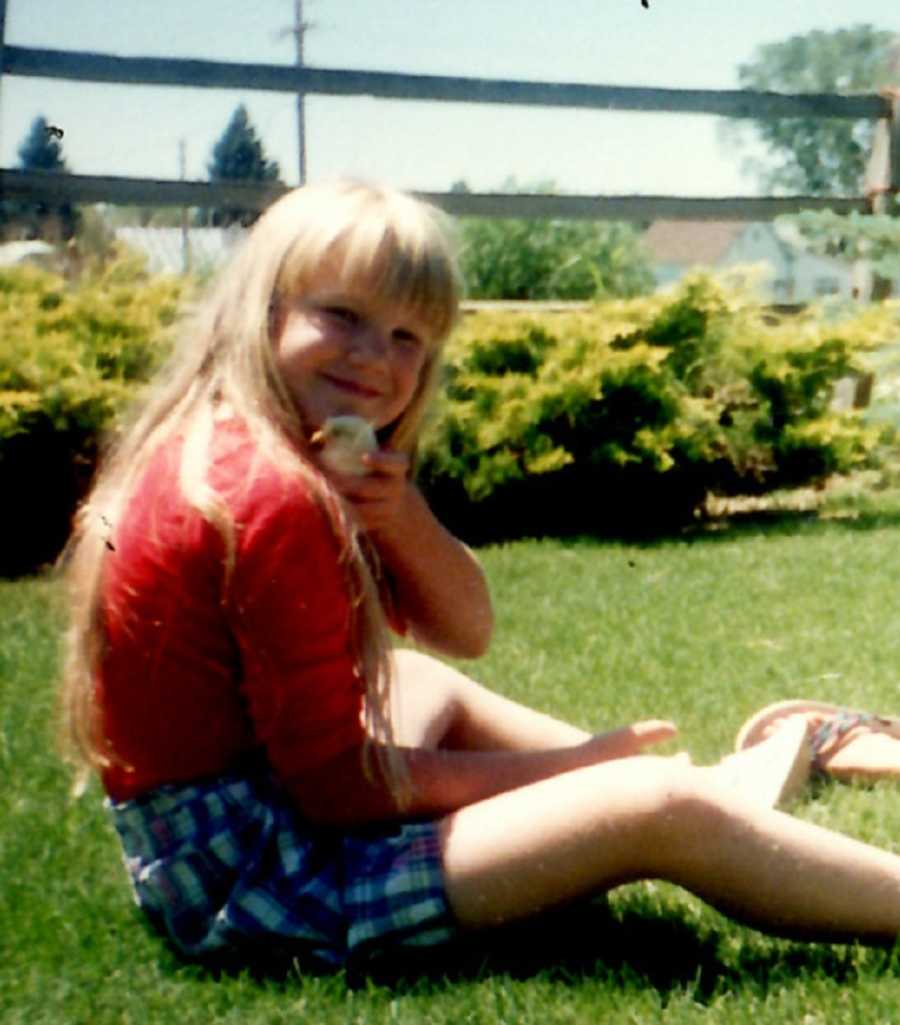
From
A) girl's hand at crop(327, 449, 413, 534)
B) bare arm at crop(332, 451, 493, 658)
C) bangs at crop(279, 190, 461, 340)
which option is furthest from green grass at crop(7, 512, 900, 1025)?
bangs at crop(279, 190, 461, 340)

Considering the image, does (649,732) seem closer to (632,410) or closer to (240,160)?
Result: (632,410)

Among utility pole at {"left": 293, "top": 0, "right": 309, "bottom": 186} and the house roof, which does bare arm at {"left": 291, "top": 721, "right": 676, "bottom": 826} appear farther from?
the house roof

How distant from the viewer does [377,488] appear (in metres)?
2.15

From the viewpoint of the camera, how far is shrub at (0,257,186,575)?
6.00 metres

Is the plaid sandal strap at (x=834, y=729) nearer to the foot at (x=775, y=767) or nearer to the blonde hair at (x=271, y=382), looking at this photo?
the foot at (x=775, y=767)

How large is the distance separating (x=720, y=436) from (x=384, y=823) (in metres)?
4.57

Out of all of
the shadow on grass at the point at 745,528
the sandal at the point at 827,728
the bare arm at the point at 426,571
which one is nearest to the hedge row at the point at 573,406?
the shadow on grass at the point at 745,528

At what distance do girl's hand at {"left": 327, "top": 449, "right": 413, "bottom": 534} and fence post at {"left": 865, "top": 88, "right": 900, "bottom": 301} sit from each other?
521 cm

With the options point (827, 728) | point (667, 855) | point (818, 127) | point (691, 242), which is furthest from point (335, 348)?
point (691, 242)

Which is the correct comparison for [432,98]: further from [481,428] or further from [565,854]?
[565,854]

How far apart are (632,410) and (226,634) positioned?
178 inches

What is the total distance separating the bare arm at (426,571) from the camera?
7.29 feet

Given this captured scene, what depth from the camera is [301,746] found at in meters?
2.03

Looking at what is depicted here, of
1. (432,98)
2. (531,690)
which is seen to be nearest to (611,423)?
(432,98)
